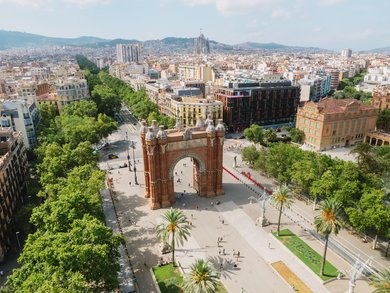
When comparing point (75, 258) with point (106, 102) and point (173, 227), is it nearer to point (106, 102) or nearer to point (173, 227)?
point (173, 227)

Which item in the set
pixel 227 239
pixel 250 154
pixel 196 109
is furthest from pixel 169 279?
pixel 196 109

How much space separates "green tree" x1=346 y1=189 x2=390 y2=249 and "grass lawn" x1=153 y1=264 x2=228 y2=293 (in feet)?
78.4

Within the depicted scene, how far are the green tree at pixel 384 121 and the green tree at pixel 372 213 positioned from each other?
79.3m

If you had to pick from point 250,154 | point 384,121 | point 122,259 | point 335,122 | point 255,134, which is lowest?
point 122,259

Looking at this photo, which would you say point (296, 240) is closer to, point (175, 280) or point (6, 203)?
point (175, 280)

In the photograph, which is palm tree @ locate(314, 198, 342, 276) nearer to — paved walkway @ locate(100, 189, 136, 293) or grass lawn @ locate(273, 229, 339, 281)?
grass lawn @ locate(273, 229, 339, 281)

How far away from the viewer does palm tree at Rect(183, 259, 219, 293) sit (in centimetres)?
3225

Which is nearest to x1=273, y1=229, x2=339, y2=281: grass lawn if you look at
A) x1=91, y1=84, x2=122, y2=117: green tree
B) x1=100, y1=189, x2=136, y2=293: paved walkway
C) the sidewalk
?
the sidewalk

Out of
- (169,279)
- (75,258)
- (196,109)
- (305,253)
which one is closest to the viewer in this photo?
(75,258)

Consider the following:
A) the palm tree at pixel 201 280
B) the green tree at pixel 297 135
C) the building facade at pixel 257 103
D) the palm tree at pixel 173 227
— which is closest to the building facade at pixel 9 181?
the palm tree at pixel 173 227

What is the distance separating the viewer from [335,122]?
3905 inches

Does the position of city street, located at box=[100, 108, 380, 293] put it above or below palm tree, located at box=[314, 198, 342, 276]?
below

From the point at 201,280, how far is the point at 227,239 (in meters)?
20.0

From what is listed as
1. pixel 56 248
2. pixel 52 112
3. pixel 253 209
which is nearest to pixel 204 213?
pixel 253 209
